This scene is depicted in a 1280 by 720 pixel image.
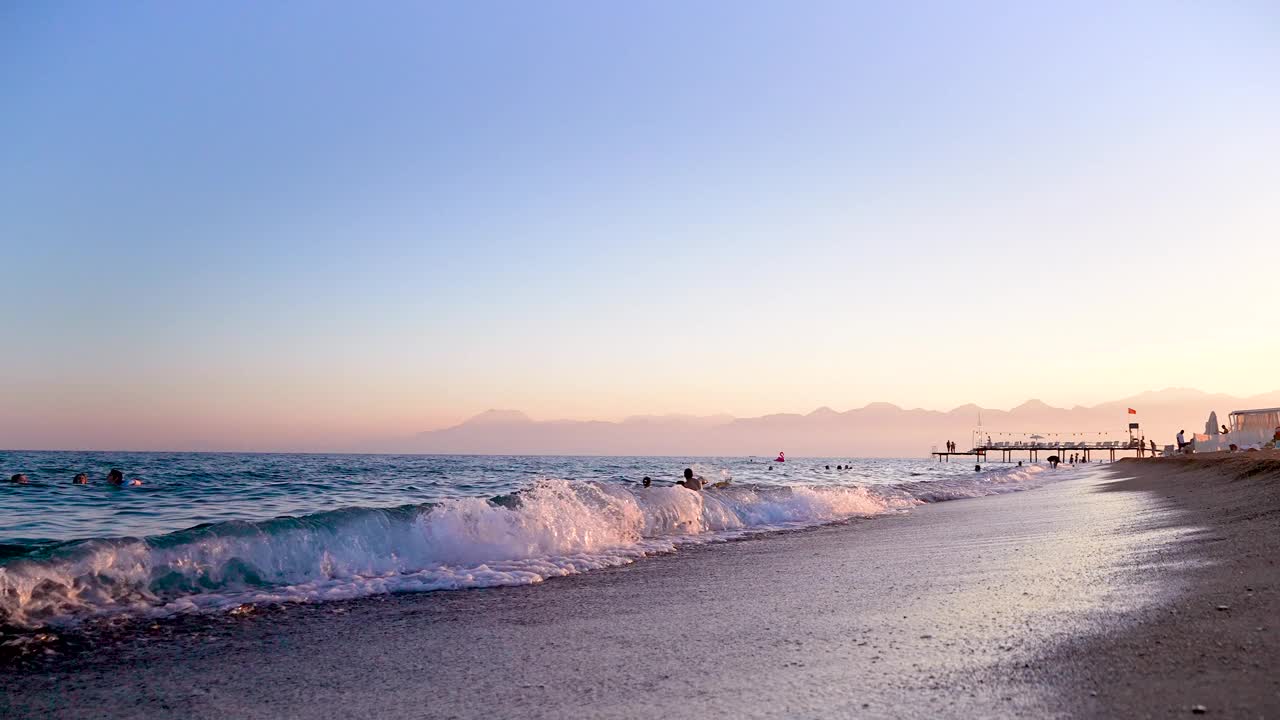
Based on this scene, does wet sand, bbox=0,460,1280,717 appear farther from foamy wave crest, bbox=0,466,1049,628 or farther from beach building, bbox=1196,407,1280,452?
beach building, bbox=1196,407,1280,452

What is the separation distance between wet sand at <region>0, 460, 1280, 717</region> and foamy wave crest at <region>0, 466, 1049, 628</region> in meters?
0.95

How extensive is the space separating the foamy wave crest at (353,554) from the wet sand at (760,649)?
3.10 feet

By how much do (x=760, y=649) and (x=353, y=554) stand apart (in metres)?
6.10

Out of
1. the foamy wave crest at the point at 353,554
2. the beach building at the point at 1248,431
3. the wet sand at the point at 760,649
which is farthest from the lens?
the beach building at the point at 1248,431

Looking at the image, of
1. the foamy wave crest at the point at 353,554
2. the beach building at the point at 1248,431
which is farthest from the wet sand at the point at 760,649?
the beach building at the point at 1248,431

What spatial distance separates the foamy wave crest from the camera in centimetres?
690

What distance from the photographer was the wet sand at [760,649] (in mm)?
3525

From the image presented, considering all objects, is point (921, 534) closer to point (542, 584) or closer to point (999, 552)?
point (999, 552)

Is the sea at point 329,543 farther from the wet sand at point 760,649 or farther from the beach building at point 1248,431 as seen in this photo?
the beach building at point 1248,431

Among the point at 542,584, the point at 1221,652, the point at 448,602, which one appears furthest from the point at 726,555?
the point at 1221,652

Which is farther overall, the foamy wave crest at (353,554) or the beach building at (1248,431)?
the beach building at (1248,431)

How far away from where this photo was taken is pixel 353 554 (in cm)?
917

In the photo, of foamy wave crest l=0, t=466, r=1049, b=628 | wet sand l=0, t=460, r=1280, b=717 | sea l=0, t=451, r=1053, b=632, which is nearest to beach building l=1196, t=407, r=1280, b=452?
sea l=0, t=451, r=1053, b=632

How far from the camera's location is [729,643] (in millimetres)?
4895
